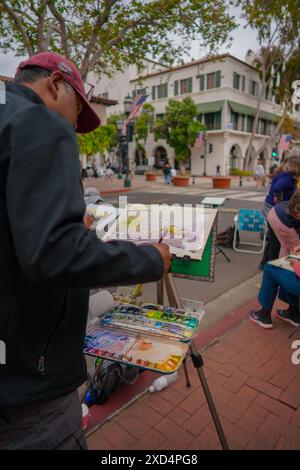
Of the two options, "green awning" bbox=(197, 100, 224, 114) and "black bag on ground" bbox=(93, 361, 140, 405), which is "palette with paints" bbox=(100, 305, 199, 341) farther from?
"green awning" bbox=(197, 100, 224, 114)

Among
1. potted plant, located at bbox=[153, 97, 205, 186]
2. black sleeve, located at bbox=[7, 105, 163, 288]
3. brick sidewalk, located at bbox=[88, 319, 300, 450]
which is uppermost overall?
potted plant, located at bbox=[153, 97, 205, 186]

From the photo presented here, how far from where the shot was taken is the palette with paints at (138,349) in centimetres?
153

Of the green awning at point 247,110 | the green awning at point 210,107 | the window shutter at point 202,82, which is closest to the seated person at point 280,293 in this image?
the green awning at point 210,107

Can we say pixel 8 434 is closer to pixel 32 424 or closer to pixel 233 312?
pixel 32 424

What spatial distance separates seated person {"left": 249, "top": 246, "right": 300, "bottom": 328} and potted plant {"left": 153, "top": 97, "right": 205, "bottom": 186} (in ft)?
93.8

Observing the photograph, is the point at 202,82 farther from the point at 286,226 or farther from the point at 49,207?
the point at 49,207

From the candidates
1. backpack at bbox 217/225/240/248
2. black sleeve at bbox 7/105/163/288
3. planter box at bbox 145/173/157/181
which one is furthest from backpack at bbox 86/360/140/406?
planter box at bbox 145/173/157/181

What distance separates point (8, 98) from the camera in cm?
97

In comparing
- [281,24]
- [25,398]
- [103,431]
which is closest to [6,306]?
[25,398]

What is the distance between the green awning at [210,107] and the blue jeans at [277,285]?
33.3 meters

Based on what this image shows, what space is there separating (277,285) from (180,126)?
32.4 metres

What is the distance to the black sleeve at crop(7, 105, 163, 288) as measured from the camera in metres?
0.86

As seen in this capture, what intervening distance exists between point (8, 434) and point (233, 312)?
11.2 ft

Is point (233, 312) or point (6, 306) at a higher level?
point (6, 306)
